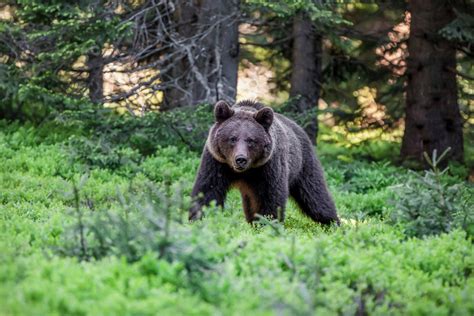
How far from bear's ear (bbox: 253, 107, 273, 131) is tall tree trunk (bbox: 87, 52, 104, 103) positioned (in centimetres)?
551

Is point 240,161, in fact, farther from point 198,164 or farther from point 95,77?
point 95,77

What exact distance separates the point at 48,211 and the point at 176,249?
3.49 meters

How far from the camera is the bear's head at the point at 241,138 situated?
826 centimetres

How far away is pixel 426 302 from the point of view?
200 inches

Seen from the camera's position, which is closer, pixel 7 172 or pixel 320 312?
pixel 320 312

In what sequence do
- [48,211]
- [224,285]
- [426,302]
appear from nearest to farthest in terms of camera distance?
[224,285]
[426,302]
[48,211]

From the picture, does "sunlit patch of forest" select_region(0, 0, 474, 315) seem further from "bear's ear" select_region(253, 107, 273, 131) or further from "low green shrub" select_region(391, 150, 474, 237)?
"bear's ear" select_region(253, 107, 273, 131)

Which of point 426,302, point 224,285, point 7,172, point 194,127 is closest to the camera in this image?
point 224,285

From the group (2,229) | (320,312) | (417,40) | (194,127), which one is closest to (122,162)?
(194,127)

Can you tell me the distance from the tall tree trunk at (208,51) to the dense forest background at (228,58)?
2cm

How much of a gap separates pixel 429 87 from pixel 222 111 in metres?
7.96

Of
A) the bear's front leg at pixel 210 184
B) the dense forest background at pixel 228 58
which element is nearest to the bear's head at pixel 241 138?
the bear's front leg at pixel 210 184

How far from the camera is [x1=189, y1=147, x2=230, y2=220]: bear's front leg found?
8.28m

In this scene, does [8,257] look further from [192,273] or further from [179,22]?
[179,22]
